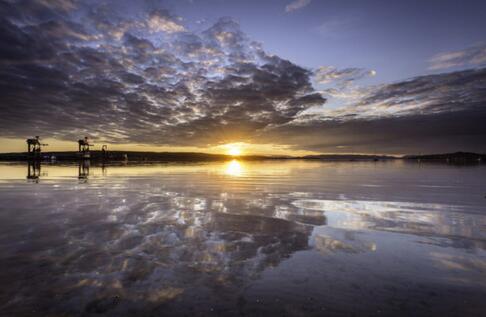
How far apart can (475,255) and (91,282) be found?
900cm

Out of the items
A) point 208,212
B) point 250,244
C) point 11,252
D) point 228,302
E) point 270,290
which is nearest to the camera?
point 228,302

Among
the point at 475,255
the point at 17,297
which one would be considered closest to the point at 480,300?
the point at 475,255

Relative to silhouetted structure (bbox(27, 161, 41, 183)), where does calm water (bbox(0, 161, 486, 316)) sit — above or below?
below

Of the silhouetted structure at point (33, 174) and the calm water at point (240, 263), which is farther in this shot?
the silhouetted structure at point (33, 174)

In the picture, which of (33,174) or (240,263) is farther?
(33,174)

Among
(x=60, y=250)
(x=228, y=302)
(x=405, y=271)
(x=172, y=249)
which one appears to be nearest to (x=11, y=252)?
(x=60, y=250)

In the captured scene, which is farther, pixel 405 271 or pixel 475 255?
pixel 475 255

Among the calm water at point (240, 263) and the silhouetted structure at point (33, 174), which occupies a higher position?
the silhouetted structure at point (33, 174)

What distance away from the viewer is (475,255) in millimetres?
6930

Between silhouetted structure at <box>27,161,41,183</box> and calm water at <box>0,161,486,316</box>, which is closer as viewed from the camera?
calm water at <box>0,161,486,316</box>

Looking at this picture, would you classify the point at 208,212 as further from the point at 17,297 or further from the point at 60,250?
the point at 17,297

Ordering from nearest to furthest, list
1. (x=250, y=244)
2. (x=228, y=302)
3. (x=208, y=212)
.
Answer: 1. (x=228, y=302)
2. (x=250, y=244)
3. (x=208, y=212)

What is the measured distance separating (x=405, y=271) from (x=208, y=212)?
8.15m

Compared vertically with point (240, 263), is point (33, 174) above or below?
above
